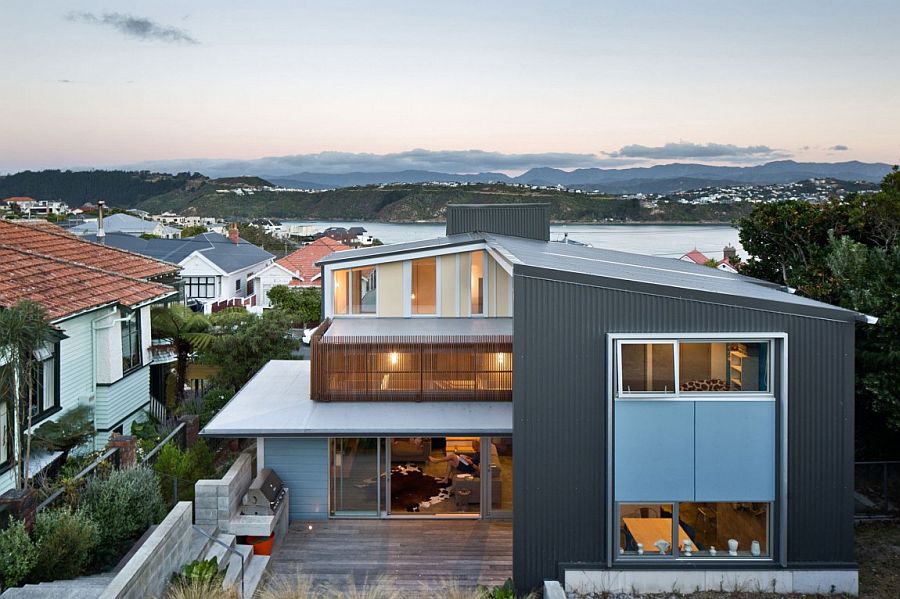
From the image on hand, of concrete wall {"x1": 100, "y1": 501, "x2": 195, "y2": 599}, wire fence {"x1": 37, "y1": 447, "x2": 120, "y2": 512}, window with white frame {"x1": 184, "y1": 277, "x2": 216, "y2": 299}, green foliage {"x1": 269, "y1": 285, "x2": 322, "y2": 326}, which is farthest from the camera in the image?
window with white frame {"x1": 184, "y1": 277, "x2": 216, "y2": 299}

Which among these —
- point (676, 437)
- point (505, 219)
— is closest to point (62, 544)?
point (676, 437)

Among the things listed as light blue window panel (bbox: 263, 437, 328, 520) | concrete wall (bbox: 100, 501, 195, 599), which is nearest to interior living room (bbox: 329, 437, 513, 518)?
light blue window panel (bbox: 263, 437, 328, 520)

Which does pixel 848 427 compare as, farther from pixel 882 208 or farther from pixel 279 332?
pixel 279 332

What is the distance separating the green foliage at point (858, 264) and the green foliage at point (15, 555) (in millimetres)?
13828

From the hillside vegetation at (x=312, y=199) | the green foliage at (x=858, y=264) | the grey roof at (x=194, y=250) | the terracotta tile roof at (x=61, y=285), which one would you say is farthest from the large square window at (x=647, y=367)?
the hillside vegetation at (x=312, y=199)

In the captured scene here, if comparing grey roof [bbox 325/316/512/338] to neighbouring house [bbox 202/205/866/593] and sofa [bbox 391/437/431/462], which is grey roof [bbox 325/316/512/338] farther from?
neighbouring house [bbox 202/205/866/593]

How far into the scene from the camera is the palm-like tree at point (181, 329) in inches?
792

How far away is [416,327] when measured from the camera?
16.7m

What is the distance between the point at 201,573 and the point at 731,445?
7.54 meters

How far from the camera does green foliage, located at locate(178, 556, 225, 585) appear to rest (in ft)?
28.2

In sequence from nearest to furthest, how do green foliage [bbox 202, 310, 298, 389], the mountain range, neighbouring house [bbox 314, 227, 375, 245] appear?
green foliage [bbox 202, 310, 298, 389], the mountain range, neighbouring house [bbox 314, 227, 375, 245]

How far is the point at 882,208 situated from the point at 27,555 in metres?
18.1

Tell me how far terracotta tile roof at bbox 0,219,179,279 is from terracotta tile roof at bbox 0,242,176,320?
2.48 ft

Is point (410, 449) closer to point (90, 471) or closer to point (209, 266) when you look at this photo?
point (90, 471)
